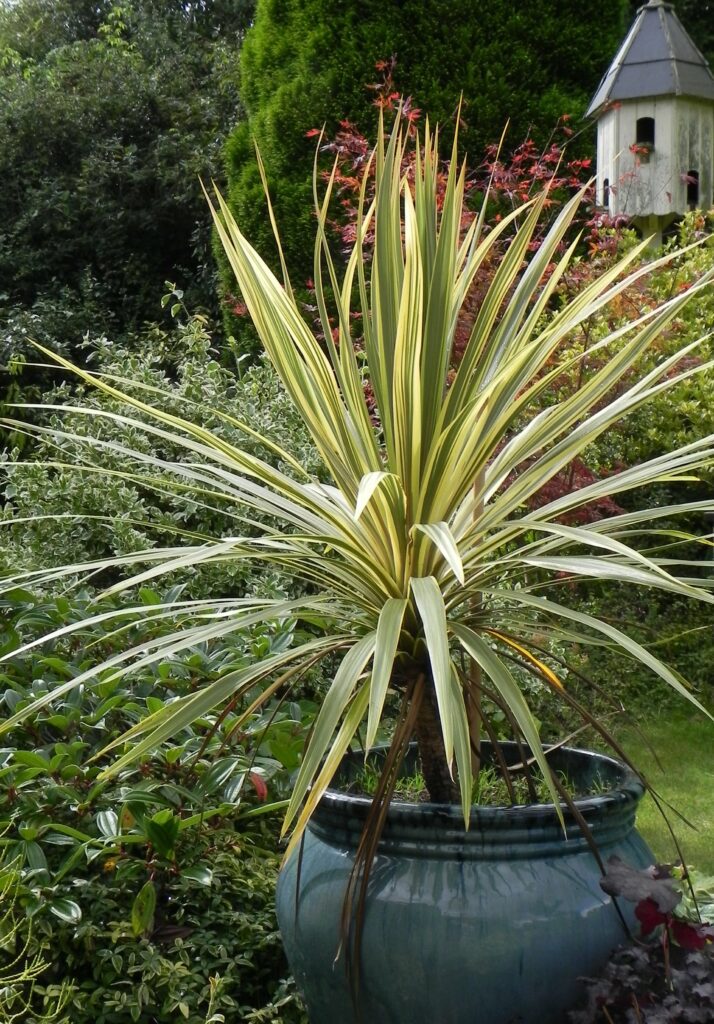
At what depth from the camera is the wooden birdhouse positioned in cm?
546

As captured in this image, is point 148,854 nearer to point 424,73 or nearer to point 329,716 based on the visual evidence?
point 329,716

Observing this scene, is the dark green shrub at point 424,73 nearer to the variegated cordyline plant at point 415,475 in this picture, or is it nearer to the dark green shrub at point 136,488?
the dark green shrub at point 136,488

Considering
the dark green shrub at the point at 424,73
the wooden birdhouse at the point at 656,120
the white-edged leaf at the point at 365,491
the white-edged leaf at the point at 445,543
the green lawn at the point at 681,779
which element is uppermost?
the dark green shrub at the point at 424,73

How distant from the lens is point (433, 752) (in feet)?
6.77

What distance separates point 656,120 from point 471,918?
477cm

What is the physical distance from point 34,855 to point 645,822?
2.14m

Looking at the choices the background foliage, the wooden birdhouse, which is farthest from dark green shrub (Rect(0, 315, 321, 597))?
the background foliage

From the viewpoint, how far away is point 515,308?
7.20 ft

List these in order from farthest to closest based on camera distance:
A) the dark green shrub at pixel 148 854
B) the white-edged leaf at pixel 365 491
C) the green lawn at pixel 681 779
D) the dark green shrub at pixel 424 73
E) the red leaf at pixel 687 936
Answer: the dark green shrub at pixel 424 73 < the green lawn at pixel 681 779 < the dark green shrub at pixel 148 854 < the red leaf at pixel 687 936 < the white-edged leaf at pixel 365 491

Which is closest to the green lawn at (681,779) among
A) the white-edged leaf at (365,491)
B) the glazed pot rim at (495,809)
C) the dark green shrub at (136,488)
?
the glazed pot rim at (495,809)

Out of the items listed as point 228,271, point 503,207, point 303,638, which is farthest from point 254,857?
point 228,271

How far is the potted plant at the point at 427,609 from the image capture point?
5.79ft

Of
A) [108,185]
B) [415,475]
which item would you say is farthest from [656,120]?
[108,185]

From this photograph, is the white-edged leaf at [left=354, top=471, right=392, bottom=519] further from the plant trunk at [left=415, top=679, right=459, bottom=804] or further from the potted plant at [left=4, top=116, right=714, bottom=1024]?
the plant trunk at [left=415, top=679, right=459, bottom=804]
